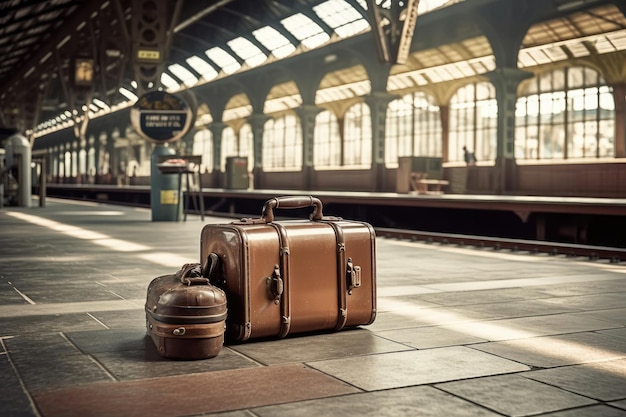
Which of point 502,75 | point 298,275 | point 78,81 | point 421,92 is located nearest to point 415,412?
point 298,275

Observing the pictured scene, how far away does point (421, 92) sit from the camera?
24.3 meters

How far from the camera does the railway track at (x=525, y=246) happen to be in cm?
902

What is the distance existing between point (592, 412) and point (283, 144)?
29.5 meters

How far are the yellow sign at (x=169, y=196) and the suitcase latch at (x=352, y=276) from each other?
11237 millimetres

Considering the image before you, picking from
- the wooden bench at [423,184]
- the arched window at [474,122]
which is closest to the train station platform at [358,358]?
the wooden bench at [423,184]

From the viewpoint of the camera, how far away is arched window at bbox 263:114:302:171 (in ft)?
102

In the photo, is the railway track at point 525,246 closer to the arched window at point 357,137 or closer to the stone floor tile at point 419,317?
the stone floor tile at point 419,317

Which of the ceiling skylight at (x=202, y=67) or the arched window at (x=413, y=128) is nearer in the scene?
the arched window at (x=413, y=128)

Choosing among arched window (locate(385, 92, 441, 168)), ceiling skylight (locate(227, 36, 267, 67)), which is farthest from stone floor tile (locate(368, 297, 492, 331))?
ceiling skylight (locate(227, 36, 267, 67))

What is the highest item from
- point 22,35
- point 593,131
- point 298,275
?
point 22,35

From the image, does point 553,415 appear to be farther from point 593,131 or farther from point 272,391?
point 593,131

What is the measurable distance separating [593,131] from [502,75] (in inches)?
101

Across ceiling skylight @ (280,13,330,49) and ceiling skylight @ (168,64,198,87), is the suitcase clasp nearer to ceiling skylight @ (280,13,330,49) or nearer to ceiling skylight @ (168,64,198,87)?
ceiling skylight @ (280,13,330,49)

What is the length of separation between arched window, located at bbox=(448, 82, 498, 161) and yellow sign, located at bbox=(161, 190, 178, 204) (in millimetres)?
10037
